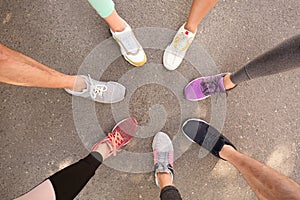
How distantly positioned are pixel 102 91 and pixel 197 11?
586mm

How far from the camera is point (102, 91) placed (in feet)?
5.39

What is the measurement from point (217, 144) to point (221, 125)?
0.40 feet

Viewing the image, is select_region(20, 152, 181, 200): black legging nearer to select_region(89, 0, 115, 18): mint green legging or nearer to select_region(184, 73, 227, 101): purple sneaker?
select_region(184, 73, 227, 101): purple sneaker

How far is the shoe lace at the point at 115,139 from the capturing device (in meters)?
1.64

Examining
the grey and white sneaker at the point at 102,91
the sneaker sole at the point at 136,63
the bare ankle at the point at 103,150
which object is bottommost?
the bare ankle at the point at 103,150

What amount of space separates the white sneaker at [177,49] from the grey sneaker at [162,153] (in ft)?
1.19

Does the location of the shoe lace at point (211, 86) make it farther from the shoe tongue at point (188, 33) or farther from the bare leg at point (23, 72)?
the bare leg at point (23, 72)

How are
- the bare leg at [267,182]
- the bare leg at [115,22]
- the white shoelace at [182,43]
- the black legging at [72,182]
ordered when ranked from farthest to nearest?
1. the white shoelace at [182,43]
2. the bare leg at [115,22]
3. the black legging at [72,182]
4. the bare leg at [267,182]

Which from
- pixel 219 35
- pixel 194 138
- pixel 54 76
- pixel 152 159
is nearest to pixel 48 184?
pixel 54 76

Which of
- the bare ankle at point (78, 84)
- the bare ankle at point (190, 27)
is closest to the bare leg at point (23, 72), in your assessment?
the bare ankle at point (78, 84)

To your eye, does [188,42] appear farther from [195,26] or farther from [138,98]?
[138,98]

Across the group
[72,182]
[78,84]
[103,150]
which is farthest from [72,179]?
[78,84]

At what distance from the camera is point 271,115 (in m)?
1.77

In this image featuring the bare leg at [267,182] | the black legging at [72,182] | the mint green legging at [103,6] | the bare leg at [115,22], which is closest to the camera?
the bare leg at [267,182]
